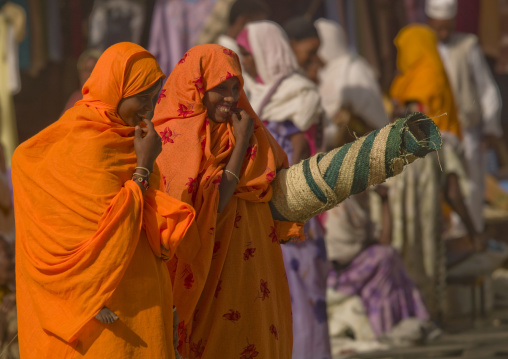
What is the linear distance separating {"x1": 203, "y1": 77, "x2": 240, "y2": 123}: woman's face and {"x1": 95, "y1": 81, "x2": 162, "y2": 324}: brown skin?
452 millimetres

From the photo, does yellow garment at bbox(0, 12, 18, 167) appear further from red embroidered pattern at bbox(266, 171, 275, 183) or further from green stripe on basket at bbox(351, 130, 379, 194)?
green stripe on basket at bbox(351, 130, 379, 194)

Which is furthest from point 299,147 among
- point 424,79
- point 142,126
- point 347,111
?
point 424,79

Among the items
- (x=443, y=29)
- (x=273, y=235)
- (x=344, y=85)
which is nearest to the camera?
(x=273, y=235)

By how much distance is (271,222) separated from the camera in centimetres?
519

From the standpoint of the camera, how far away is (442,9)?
11.7 m

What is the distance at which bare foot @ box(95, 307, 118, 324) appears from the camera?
435cm

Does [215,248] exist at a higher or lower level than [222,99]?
lower

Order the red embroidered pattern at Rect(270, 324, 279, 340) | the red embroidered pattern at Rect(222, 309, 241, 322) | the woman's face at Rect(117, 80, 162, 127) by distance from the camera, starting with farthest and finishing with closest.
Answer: the red embroidered pattern at Rect(270, 324, 279, 340)
the red embroidered pattern at Rect(222, 309, 241, 322)
the woman's face at Rect(117, 80, 162, 127)

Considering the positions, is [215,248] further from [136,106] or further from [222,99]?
[136,106]

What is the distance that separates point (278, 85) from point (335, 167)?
7.70 ft

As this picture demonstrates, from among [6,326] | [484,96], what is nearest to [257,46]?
[6,326]

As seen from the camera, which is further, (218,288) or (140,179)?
(218,288)

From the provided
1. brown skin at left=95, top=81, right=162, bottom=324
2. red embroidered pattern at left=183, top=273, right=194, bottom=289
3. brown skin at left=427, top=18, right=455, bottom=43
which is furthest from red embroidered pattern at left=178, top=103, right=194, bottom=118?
brown skin at left=427, top=18, right=455, bottom=43

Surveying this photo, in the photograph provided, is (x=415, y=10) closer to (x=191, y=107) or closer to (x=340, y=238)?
(x=340, y=238)
